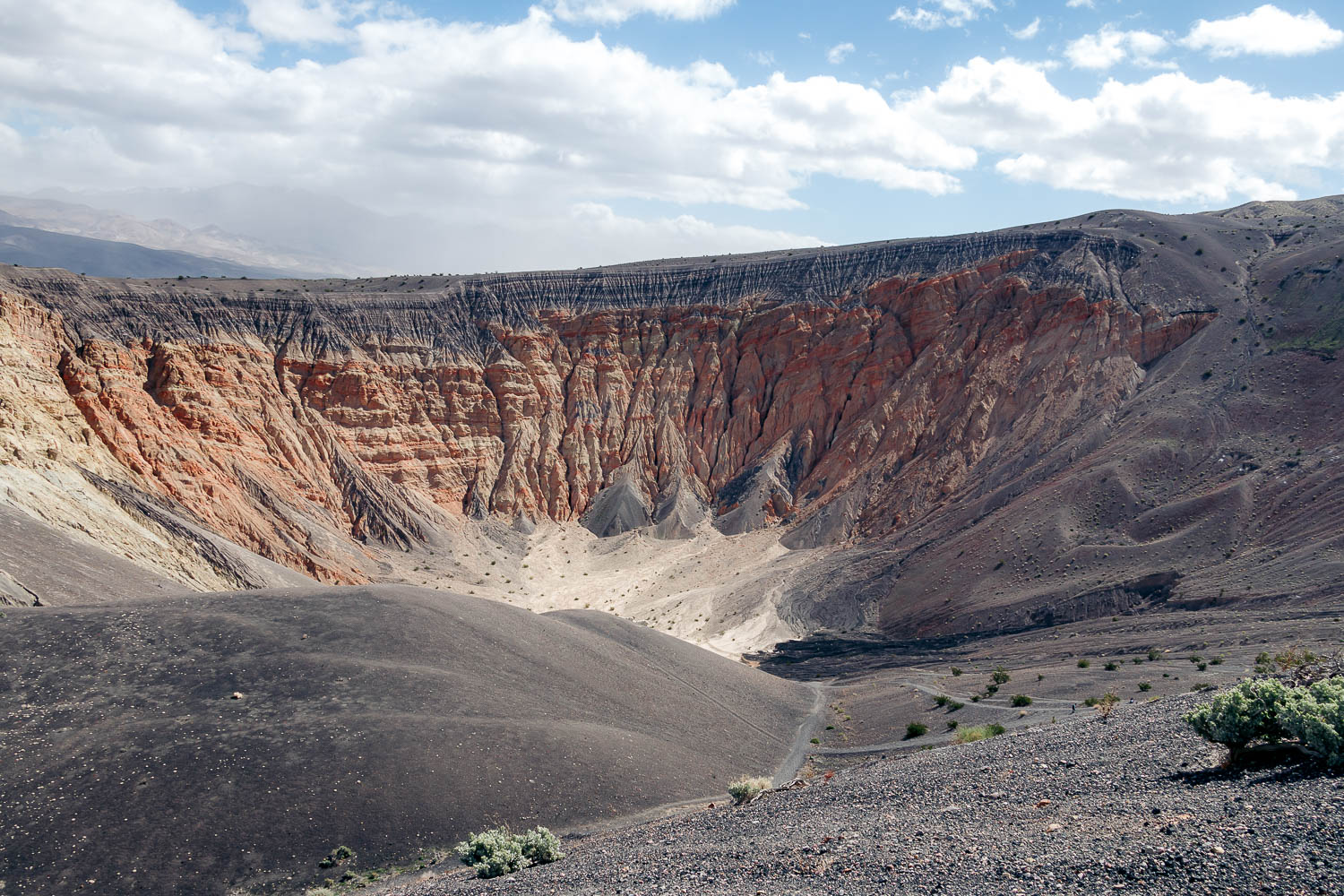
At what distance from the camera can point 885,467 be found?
5919 cm

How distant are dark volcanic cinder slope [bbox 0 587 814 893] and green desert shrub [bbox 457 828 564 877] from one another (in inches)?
71.5

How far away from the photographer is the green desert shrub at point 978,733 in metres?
23.7

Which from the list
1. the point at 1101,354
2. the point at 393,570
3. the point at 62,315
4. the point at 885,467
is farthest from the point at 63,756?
the point at 1101,354

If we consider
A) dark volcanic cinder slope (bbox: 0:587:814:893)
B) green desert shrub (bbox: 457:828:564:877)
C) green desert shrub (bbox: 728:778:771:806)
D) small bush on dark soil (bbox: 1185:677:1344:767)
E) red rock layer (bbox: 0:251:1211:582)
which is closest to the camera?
small bush on dark soil (bbox: 1185:677:1344:767)

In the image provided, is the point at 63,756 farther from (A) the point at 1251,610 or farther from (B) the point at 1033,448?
(B) the point at 1033,448

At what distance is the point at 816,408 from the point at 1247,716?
2104 inches

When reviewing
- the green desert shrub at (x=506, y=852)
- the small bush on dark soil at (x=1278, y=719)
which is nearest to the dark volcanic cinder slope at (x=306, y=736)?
the green desert shrub at (x=506, y=852)

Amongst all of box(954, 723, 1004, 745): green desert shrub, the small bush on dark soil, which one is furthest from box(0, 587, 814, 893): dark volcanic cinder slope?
the small bush on dark soil

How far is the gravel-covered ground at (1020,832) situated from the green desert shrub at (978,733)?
3754 mm

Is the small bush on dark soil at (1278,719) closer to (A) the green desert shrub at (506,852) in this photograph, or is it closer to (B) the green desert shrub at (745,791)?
(B) the green desert shrub at (745,791)

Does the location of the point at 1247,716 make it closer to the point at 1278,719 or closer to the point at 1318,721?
the point at 1278,719

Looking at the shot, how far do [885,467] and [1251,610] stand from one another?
2661 cm

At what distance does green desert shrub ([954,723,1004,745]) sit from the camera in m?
23.7

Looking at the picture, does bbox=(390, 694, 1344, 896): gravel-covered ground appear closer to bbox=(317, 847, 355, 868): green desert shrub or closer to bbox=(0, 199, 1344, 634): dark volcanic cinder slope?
bbox=(317, 847, 355, 868): green desert shrub
